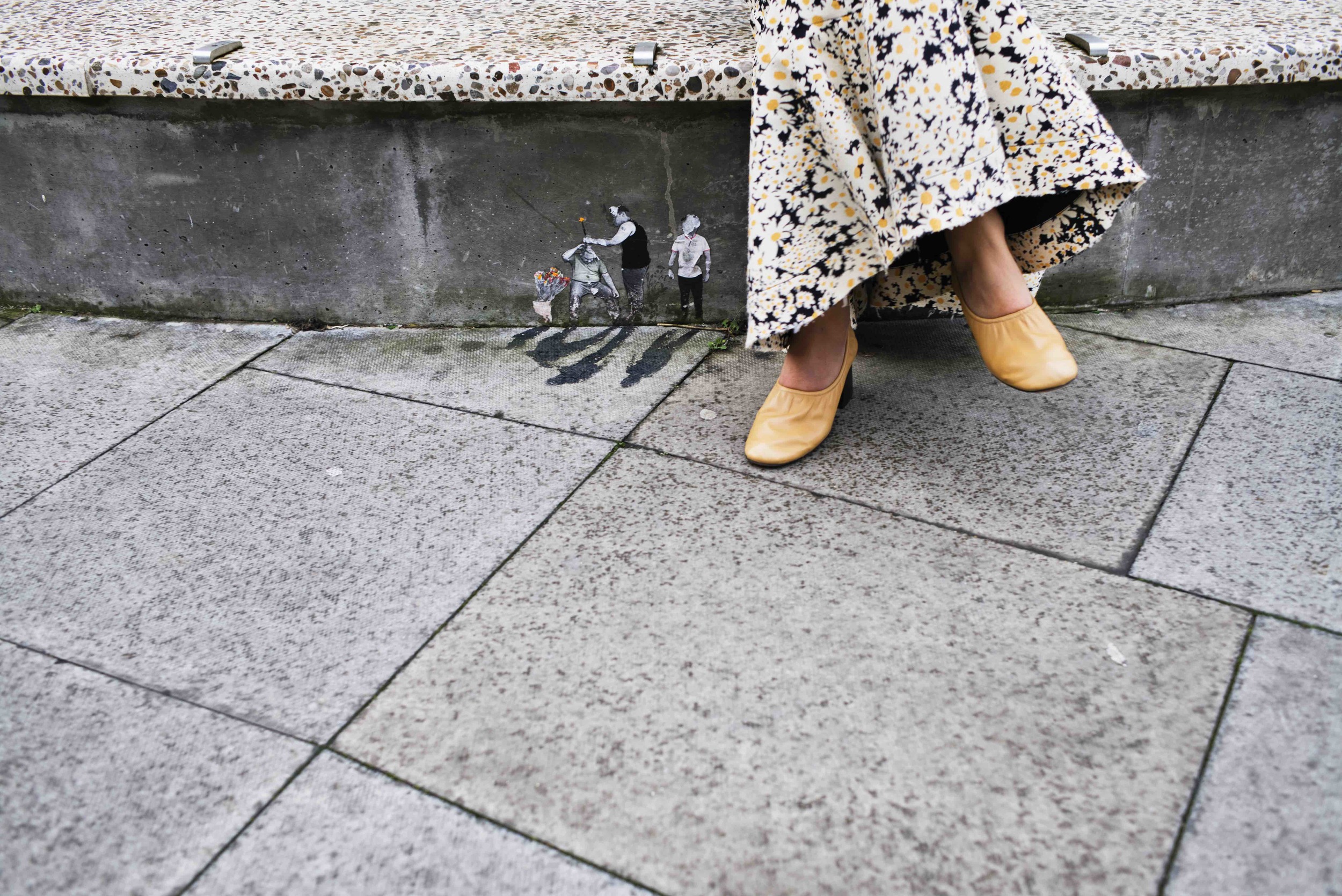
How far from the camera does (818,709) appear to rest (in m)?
1.41

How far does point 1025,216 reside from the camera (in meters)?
1.91

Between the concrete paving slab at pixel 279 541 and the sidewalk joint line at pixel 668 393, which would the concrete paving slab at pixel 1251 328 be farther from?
the concrete paving slab at pixel 279 541

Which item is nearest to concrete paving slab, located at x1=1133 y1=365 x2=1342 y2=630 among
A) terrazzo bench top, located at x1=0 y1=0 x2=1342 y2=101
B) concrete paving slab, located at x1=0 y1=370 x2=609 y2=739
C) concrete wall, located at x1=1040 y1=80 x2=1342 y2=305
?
concrete wall, located at x1=1040 y1=80 x2=1342 y2=305

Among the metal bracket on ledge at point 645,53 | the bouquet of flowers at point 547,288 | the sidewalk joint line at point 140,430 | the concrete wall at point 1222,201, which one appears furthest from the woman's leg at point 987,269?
the sidewalk joint line at point 140,430

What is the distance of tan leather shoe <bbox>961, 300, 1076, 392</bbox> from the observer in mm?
1792

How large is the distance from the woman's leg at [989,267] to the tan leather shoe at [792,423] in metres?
0.29

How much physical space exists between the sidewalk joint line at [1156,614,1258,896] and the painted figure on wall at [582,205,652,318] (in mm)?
1533

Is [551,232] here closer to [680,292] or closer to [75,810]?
[680,292]

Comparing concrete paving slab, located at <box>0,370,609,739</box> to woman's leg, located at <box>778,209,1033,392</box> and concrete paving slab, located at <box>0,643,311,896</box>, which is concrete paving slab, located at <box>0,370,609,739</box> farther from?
woman's leg, located at <box>778,209,1033,392</box>

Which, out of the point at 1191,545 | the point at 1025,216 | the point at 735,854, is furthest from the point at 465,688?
the point at 1025,216

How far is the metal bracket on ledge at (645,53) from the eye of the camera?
7.06 feet

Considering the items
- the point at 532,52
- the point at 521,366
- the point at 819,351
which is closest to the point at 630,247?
the point at 521,366

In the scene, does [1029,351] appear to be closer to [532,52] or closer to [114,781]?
[532,52]

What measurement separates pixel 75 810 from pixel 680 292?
1.69 meters
